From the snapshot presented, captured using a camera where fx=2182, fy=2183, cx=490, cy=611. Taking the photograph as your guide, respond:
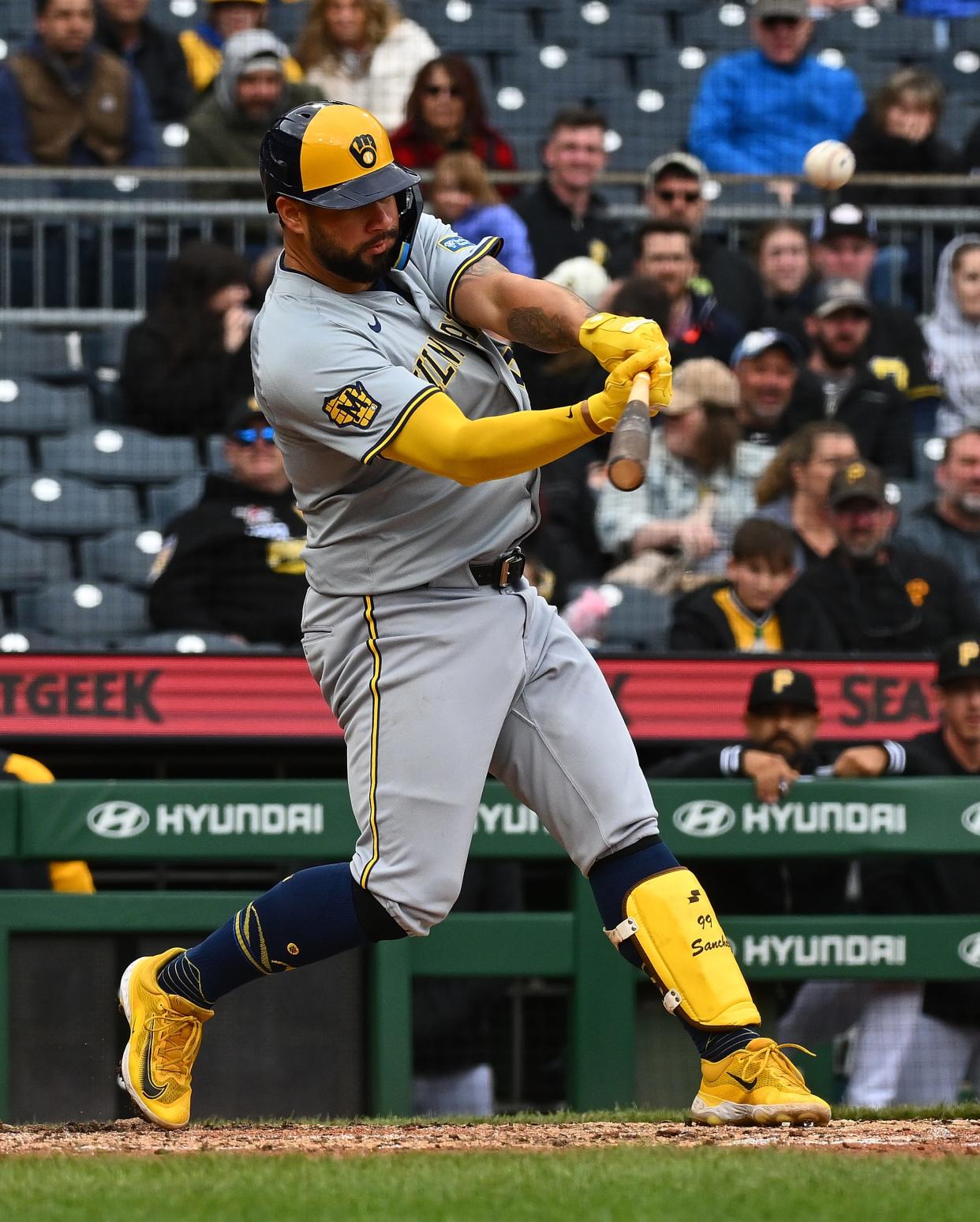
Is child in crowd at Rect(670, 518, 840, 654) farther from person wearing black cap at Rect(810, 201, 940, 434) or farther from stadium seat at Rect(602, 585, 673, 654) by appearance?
person wearing black cap at Rect(810, 201, 940, 434)

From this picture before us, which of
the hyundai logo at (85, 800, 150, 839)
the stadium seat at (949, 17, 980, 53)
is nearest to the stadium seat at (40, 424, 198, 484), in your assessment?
A: the hyundai logo at (85, 800, 150, 839)

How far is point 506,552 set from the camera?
423cm

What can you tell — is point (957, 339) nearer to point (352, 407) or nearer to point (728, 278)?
point (728, 278)

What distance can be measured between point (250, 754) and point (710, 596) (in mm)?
1553

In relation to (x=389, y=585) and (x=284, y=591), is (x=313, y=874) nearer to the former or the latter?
(x=389, y=585)

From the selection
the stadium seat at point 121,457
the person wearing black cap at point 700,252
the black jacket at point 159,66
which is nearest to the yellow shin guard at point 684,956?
the stadium seat at point 121,457

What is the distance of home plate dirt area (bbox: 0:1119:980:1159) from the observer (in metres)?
3.94

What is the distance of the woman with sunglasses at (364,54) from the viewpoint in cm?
930

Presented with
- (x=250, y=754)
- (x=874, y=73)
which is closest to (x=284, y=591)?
(x=250, y=754)

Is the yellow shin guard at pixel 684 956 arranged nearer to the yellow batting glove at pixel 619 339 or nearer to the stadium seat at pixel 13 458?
the yellow batting glove at pixel 619 339

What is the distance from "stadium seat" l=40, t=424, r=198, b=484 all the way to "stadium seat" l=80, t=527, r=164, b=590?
0.43 m

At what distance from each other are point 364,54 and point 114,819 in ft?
15.6

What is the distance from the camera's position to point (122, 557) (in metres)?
7.59

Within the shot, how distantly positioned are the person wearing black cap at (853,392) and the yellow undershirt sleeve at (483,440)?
4333mm
